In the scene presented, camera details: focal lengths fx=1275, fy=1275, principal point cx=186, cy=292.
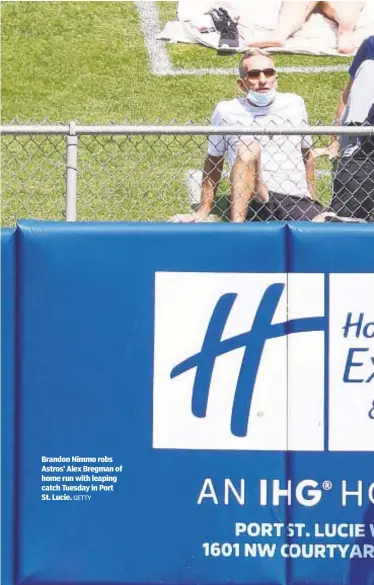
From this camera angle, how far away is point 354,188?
22.1 ft

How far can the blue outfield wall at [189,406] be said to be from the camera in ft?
17.4

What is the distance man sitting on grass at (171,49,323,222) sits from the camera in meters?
6.51

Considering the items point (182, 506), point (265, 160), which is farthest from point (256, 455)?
point (265, 160)

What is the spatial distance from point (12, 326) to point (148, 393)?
0.63m

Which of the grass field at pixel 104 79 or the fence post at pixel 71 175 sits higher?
the grass field at pixel 104 79

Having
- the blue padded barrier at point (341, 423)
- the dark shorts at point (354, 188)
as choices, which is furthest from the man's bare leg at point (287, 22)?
the blue padded barrier at point (341, 423)

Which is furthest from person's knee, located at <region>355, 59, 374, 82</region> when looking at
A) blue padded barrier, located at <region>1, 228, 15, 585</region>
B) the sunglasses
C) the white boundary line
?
blue padded barrier, located at <region>1, 228, 15, 585</region>

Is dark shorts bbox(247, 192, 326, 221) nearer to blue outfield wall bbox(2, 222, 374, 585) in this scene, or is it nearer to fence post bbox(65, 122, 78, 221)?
fence post bbox(65, 122, 78, 221)

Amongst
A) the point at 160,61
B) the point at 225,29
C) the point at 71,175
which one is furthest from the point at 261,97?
the point at 160,61

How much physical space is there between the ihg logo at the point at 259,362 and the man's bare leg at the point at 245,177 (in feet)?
3.94

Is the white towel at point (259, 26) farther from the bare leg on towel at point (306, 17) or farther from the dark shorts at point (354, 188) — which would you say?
the dark shorts at point (354, 188)

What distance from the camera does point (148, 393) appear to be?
17.4 feet

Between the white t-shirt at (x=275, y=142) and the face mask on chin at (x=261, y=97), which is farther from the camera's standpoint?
the face mask on chin at (x=261, y=97)

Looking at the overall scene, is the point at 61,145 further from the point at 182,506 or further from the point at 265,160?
the point at 182,506
